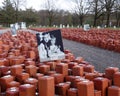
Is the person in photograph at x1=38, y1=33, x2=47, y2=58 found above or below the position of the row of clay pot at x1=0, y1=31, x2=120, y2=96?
above

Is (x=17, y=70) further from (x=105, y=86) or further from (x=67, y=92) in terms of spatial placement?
(x=105, y=86)

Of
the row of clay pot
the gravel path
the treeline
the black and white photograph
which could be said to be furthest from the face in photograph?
the treeline

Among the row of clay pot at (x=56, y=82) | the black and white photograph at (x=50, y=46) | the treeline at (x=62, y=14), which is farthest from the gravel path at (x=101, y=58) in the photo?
the treeline at (x=62, y=14)

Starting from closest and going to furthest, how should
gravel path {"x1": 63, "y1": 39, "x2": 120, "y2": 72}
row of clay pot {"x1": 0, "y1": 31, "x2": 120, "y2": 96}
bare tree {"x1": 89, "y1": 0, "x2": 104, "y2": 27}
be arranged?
1. row of clay pot {"x1": 0, "y1": 31, "x2": 120, "y2": 96}
2. gravel path {"x1": 63, "y1": 39, "x2": 120, "y2": 72}
3. bare tree {"x1": 89, "y1": 0, "x2": 104, "y2": 27}

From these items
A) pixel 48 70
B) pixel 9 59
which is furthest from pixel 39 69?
pixel 9 59

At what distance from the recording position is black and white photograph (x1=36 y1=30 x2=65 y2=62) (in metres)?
3.53

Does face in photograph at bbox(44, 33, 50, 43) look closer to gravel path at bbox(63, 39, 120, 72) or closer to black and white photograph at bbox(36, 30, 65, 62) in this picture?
black and white photograph at bbox(36, 30, 65, 62)

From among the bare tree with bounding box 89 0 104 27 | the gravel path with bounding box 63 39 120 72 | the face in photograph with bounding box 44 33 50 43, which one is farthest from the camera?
the bare tree with bounding box 89 0 104 27

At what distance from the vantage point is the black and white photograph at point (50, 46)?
3.53 m

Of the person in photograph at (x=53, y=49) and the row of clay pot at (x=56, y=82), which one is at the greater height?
the person in photograph at (x=53, y=49)

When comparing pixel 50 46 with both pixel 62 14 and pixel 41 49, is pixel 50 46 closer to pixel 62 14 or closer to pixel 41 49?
pixel 41 49

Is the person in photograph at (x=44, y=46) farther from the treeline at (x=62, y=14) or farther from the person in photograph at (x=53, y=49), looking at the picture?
the treeline at (x=62, y=14)

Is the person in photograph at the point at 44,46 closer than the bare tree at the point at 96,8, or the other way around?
the person in photograph at the point at 44,46

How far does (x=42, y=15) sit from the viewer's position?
66.7m
